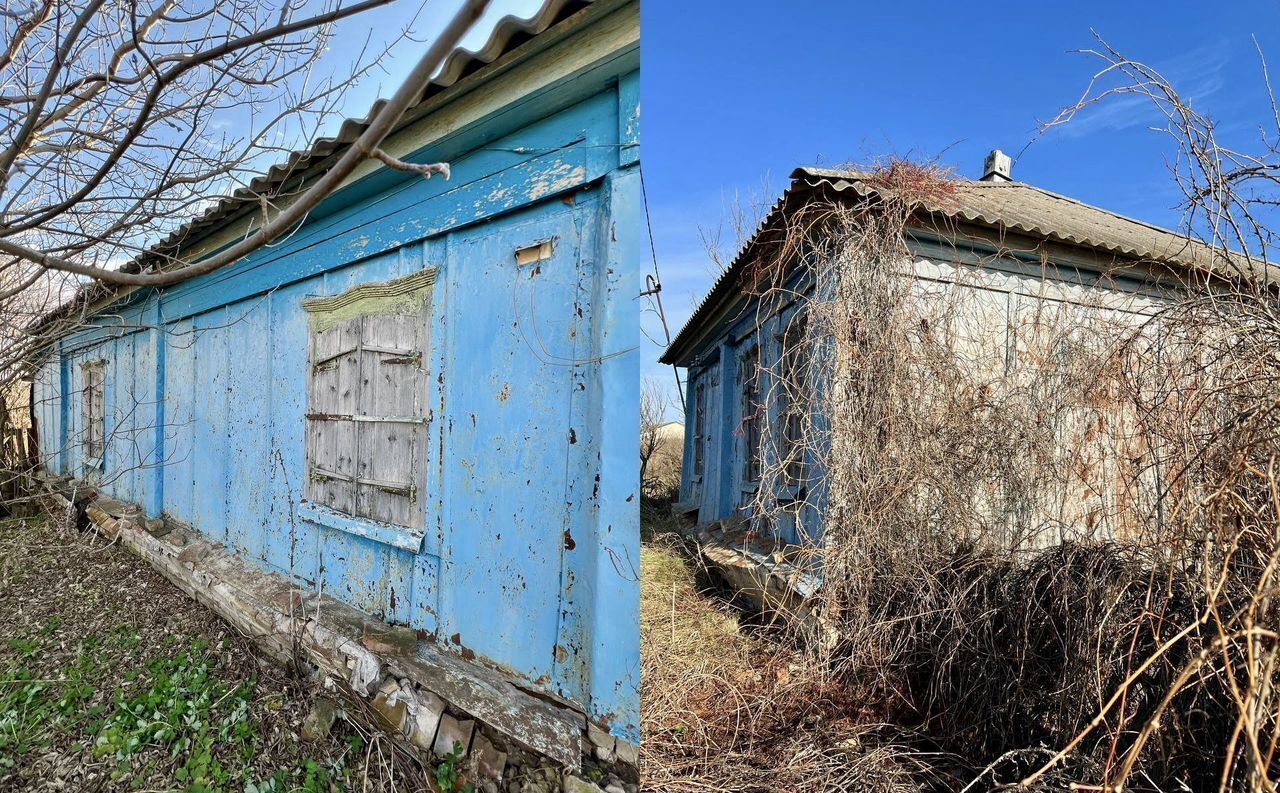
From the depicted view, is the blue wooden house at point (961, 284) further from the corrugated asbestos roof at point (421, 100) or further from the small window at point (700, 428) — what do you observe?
the small window at point (700, 428)

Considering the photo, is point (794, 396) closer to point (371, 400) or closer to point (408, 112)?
point (371, 400)

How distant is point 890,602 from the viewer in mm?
3924

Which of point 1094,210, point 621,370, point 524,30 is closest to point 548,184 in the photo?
point 524,30

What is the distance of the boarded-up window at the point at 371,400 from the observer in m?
3.70

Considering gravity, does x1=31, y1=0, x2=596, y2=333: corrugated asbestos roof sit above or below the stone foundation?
above

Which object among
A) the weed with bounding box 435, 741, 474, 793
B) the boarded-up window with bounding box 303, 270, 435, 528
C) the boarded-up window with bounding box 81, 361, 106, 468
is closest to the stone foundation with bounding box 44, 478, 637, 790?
the weed with bounding box 435, 741, 474, 793

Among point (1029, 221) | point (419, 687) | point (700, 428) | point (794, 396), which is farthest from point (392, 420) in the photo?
point (700, 428)

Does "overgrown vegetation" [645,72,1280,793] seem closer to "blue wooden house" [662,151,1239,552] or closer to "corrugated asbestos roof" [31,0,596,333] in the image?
"blue wooden house" [662,151,1239,552]

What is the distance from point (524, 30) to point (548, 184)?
620mm

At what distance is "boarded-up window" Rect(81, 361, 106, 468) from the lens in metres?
9.09

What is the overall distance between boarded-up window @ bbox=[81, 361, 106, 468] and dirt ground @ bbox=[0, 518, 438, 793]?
161 inches

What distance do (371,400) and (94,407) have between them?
26.9 ft

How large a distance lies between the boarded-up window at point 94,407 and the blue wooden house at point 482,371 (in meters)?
5.63

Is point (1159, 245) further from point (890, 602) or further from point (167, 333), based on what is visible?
point (167, 333)
